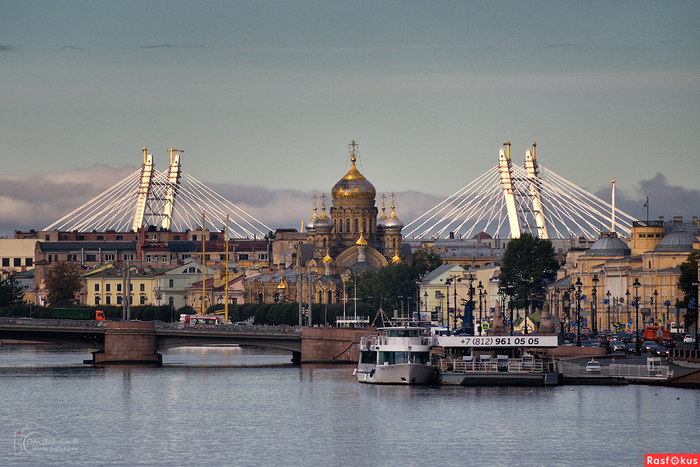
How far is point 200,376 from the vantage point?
9844cm

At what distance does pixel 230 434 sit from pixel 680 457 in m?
18.9

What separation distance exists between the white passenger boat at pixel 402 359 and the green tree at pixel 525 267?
228ft

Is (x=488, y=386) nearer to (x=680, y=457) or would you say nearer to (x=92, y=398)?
(x=92, y=398)

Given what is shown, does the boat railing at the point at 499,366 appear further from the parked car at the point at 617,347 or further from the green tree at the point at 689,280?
the green tree at the point at 689,280

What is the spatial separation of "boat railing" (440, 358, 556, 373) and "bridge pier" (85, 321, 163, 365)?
33360 mm

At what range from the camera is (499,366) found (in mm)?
82312

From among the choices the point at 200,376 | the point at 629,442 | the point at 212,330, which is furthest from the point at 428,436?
the point at 212,330

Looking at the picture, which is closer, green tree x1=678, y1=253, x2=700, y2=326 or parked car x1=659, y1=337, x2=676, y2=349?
parked car x1=659, y1=337, x2=676, y2=349

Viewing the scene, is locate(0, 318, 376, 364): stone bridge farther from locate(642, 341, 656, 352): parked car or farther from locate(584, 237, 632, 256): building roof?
locate(584, 237, 632, 256): building roof

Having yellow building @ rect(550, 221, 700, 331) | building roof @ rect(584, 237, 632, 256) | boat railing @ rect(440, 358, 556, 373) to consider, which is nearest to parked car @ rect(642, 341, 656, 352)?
yellow building @ rect(550, 221, 700, 331)

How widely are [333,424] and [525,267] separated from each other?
93409 mm

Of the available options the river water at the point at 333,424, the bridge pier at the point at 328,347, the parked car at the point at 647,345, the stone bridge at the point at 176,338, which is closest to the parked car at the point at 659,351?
the parked car at the point at 647,345

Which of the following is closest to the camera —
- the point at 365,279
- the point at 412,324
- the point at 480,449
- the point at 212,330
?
the point at 480,449

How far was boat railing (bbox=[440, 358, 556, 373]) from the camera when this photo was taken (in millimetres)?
80062
